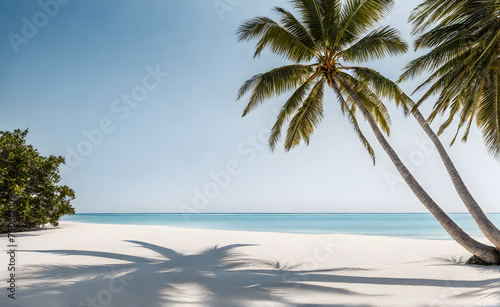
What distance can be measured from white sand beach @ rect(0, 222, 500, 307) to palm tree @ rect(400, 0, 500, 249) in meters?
2.10

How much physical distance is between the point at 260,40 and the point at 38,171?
35.9 ft

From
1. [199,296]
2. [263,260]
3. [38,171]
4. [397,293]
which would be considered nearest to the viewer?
[199,296]

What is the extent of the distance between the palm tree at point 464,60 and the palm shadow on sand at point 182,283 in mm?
2999

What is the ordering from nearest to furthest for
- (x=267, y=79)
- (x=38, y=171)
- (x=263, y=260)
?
1. (x=263, y=260)
2. (x=267, y=79)
3. (x=38, y=171)

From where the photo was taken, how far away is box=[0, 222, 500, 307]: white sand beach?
356 centimetres

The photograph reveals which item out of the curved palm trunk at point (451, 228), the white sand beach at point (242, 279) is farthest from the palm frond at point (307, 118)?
the white sand beach at point (242, 279)

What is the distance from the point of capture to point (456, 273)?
5113 millimetres

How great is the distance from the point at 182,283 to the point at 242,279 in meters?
1.00

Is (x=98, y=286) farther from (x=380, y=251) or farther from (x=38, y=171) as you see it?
(x=38, y=171)

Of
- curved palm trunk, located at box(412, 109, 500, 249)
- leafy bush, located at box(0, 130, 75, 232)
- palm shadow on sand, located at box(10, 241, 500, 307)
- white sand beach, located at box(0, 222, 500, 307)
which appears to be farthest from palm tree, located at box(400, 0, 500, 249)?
leafy bush, located at box(0, 130, 75, 232)

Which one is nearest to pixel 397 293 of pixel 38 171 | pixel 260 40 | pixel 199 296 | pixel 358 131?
pixel 199 296

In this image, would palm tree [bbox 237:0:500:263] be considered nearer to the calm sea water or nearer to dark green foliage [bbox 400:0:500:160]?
dark green foliage [bbox 400:0:500:160]

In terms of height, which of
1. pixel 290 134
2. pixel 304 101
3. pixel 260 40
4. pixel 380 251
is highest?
pixel 260 40

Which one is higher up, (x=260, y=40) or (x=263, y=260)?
(x=260, y=40)
